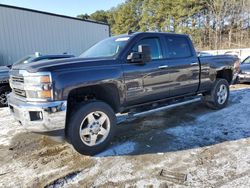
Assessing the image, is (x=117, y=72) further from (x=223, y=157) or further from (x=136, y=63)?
(x=223, y=157)

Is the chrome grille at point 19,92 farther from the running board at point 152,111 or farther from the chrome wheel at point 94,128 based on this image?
the running board at point 152,111

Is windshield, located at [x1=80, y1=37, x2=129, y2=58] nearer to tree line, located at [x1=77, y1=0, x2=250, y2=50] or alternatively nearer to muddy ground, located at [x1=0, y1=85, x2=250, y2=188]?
muddy ground, located at [x1=0, y1=85, x2=250, y2=188]

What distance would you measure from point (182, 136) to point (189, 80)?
142 centimetres

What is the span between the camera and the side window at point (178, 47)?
4787 millimetres

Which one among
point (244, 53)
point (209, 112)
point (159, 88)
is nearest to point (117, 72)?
point (159, 88)

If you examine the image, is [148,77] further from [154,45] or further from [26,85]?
[26,85]

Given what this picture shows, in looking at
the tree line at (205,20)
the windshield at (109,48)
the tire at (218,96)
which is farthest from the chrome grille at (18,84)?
the tree line at (205,20)

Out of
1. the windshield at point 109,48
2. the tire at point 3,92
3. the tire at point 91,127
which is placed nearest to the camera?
the tire at point 91,127

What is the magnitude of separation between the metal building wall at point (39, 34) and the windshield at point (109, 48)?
11276 mm

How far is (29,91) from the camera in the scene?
129 inches

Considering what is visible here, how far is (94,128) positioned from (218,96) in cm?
372

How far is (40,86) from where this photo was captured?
10.3 feet

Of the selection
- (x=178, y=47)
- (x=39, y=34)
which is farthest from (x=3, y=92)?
(x=39, y=34)

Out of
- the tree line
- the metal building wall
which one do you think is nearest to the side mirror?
the metal building wall
